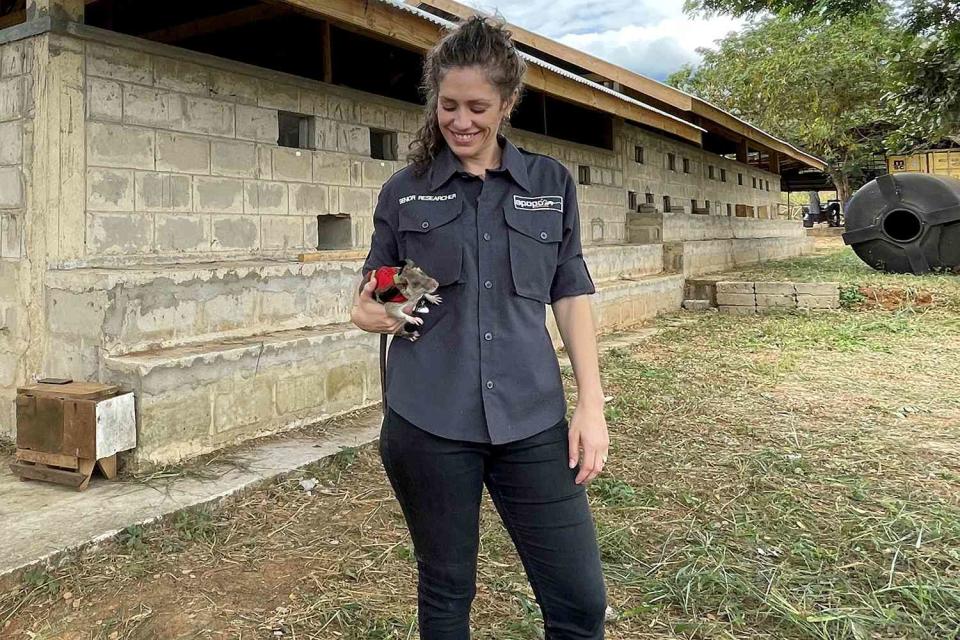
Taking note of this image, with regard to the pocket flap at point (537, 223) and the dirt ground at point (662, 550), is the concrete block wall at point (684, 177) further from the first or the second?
the pocket flap at point (537, 223)

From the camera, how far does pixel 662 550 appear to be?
9.64ft

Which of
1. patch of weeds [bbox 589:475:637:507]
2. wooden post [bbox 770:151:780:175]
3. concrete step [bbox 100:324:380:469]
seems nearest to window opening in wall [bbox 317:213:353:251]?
concrete step [bbox 100:324:380:469]

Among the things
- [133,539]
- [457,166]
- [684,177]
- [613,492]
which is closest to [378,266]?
[457,166]

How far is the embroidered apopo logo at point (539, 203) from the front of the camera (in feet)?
5.05

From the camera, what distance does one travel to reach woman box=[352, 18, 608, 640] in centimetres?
148

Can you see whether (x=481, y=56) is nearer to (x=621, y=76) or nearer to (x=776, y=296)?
(x=621, y=76)

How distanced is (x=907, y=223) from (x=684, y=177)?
3851mm

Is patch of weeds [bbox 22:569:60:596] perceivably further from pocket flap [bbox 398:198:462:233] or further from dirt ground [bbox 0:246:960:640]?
pocket flap [bbox 398:198:462:233]

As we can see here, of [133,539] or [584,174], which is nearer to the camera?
[133,539]

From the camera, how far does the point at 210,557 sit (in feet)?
9.47

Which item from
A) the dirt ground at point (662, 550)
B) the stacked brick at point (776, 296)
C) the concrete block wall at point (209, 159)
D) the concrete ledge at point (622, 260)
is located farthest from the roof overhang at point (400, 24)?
the stacked brick at point (776, 296)

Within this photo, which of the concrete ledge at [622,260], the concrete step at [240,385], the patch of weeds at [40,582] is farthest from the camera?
the concrete ledge at [622,260]

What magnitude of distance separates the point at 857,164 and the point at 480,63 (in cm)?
2716

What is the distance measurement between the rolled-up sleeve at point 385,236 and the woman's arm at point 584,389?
15.5 inches
